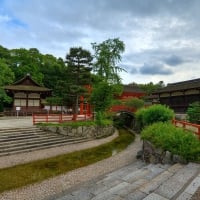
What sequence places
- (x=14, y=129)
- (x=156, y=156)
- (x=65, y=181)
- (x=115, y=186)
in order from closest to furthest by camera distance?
(x=115, y=186), (x=65, y=181), (x=156, y=156), (x=14, y=129)

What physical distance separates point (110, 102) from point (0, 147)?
11736mm

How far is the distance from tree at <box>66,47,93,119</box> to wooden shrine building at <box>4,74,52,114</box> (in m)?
10.8

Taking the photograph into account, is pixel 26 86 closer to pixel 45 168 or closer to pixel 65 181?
pixel 45 168

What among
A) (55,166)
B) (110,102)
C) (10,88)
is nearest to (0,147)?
(55,166)

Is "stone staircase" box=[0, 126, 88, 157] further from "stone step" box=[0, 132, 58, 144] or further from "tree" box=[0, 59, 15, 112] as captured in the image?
"tree" box=[0, 59, 15, 112]

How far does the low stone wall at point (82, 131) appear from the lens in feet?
52.3

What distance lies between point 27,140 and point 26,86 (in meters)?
18.9

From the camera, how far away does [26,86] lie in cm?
3020

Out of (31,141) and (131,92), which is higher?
(131,92)

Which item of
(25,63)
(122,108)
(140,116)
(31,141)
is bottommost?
(31,141)

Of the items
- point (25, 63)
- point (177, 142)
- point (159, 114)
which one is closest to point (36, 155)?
point (177, 142)

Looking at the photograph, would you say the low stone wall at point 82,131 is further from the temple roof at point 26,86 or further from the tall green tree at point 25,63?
the tall green tree at point 25,63

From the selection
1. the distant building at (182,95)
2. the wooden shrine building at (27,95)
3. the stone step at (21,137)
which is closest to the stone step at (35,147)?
the stone step at (21,137)

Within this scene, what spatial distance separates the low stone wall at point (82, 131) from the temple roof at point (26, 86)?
13.7 metres
